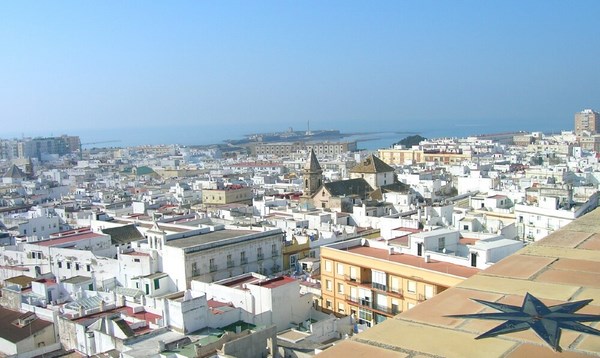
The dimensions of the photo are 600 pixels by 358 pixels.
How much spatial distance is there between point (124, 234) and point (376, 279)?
15.9 meters

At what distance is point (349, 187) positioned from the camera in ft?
152

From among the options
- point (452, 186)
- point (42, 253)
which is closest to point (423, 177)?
point (452, 186)

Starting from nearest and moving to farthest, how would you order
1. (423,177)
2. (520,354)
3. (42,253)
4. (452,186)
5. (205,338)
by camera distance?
(520,354) → (205,338) → (42,253) → (452,186) → (423,177)

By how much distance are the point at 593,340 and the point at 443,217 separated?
2885cm

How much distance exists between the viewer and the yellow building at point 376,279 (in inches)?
776

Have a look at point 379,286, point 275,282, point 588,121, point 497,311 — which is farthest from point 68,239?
point 588,121

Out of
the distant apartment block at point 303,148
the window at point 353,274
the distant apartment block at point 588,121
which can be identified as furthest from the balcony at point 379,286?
the distant apartment block at point 588,121

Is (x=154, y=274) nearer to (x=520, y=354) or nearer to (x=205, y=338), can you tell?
(x=205, y=338)

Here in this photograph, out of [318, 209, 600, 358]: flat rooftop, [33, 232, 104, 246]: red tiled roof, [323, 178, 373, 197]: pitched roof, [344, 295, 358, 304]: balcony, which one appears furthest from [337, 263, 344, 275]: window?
[323, 178, 373, 197]: pitched roof

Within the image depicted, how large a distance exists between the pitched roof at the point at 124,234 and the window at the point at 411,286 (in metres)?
16.5

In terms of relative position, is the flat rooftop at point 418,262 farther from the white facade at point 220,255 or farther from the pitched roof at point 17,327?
the pitched roof at point 17,327

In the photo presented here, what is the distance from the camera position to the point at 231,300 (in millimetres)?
21016

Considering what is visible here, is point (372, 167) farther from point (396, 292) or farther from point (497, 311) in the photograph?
point (497, 311)

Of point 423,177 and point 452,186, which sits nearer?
point 452,186
